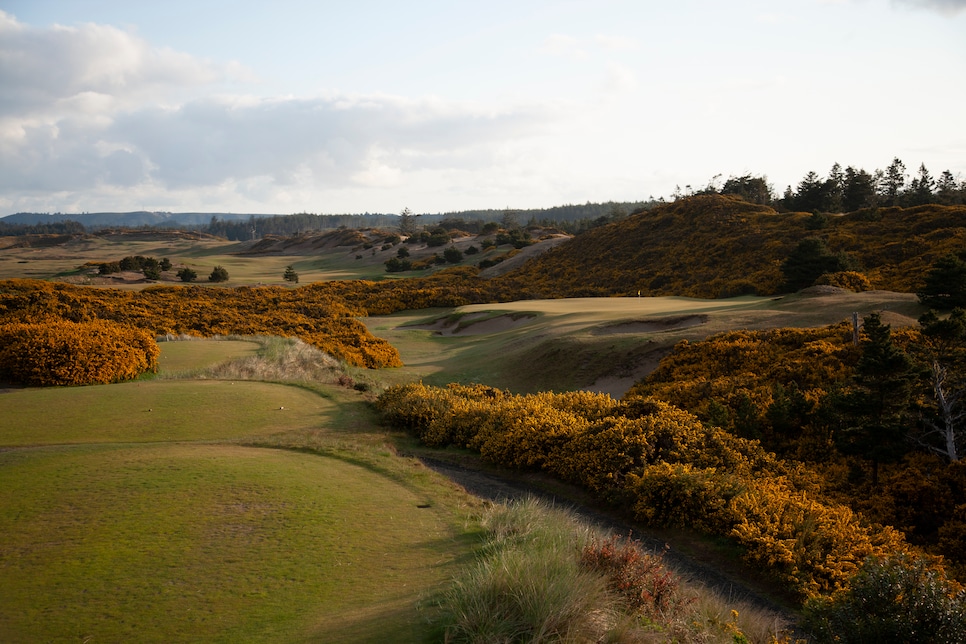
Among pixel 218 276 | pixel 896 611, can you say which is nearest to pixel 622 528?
pixel 896 611

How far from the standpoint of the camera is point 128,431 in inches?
470

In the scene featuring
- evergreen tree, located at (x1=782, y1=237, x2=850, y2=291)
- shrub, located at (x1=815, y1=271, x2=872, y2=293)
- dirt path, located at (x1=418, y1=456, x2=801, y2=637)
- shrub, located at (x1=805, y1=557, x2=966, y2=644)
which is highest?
evergreen tree, located at (x1=782, y1=237, x2=850, y2=291)

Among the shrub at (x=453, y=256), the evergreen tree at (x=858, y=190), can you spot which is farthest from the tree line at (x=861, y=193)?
the shrub at (x=453, y=256)

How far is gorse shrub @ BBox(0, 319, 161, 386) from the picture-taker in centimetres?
1438

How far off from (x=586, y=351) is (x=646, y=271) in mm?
29865

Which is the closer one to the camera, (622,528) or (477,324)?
(622,528)

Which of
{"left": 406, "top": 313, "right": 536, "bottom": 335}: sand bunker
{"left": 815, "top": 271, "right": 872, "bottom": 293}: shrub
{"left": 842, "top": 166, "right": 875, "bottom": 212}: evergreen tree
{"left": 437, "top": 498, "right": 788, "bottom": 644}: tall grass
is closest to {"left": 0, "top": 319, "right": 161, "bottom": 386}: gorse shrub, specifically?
{"left": 437, "top": 498, "right": 788, "bottom": 644}: tall grass

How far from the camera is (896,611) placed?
14.8 feet

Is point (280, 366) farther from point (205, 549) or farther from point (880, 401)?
point (880, 401)

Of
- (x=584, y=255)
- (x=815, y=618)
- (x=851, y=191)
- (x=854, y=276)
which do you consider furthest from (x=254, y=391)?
(x=851, y=191)

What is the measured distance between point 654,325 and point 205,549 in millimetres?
20527

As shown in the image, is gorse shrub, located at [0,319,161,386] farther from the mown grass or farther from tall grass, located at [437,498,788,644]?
tall grass, located at [437,498,788,644]

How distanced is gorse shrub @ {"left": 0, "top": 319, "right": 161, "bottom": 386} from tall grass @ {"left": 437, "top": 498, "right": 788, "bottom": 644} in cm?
1320

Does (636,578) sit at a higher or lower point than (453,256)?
lower
